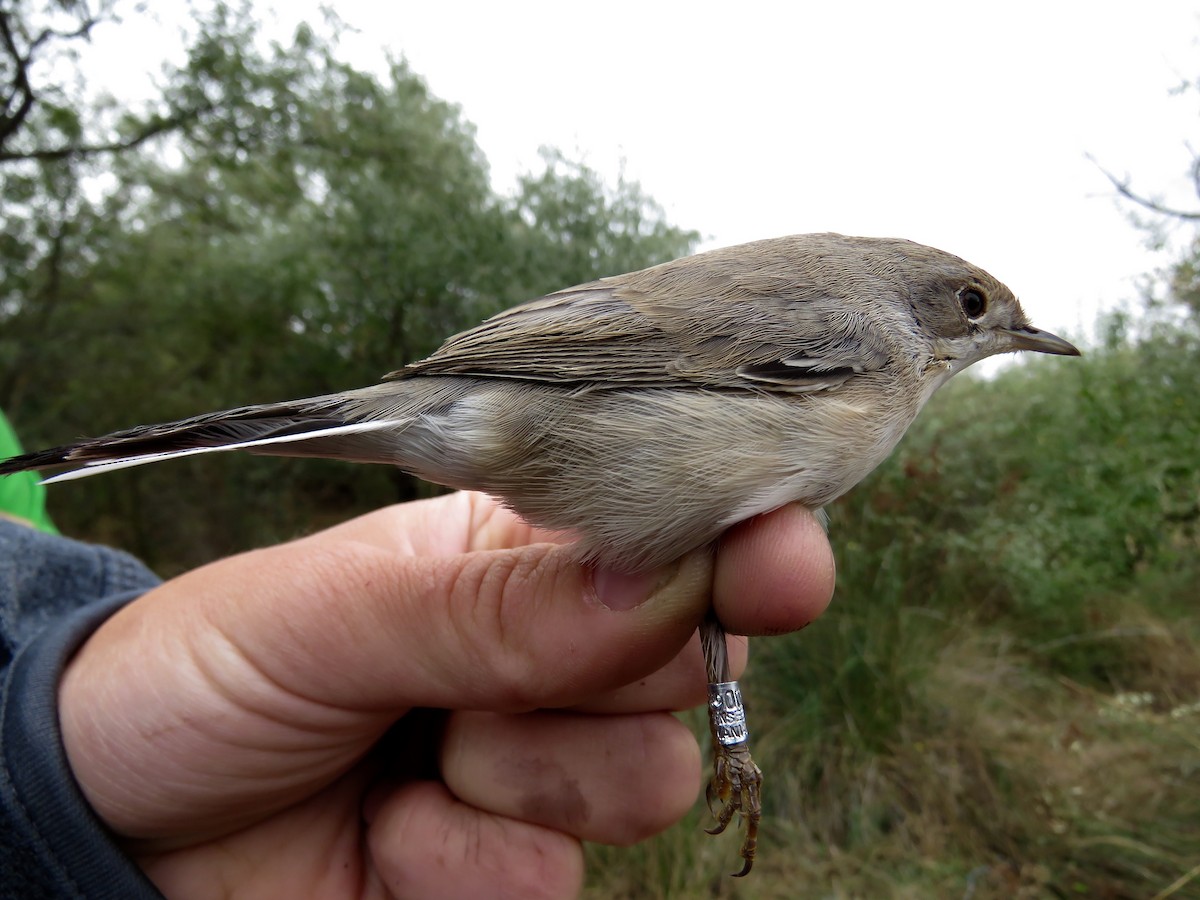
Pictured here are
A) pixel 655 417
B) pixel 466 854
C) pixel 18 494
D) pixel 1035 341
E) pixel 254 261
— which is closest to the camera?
pixel 655 417

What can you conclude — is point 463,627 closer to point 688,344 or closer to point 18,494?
point 688,344

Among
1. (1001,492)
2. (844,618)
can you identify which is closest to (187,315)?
(844,618)

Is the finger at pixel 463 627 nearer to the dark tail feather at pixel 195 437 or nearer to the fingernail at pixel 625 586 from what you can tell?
the fingernail at pixel 625 586

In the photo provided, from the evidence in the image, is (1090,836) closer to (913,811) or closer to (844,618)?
(913,811)

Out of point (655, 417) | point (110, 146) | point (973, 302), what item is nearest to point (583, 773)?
point (655, 417)

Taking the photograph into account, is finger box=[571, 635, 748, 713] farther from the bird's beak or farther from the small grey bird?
the bird's beak

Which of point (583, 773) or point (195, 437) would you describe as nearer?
point (195, 437)

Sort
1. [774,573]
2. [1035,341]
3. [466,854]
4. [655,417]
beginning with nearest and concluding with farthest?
[774,573] → [655,417] → [466,854] → [1035,341]

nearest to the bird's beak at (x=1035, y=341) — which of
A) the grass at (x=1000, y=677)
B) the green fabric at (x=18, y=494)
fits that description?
the grass at (x=1000, y=677)
